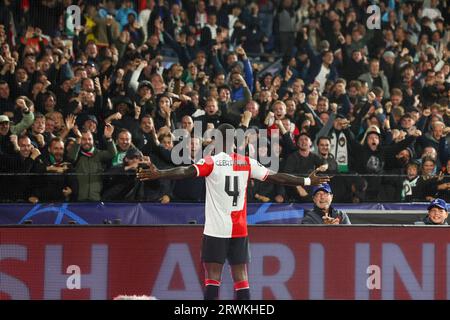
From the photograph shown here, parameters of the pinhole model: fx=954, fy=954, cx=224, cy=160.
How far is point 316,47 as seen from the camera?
19.1m

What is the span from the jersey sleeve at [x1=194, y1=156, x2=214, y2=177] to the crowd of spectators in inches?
90.7

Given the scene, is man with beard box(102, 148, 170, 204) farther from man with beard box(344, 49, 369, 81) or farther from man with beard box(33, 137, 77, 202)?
man with beard box(344, 49, 369, 81)

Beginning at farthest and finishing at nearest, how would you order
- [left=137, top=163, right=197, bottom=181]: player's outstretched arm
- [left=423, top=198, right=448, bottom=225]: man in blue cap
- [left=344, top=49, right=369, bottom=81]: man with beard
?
1. [left=344, top=49, right=369, bottom=81]: man with beard
2. [left=423, top=198, right=448, bottom=225]: man in blue cap
3. [left=137, top=163, right=197, bottom=181]: player's outstretched arm

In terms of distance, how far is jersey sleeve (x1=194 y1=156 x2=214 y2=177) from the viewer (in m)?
9.66

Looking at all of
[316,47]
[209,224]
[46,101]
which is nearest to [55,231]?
[209,224]

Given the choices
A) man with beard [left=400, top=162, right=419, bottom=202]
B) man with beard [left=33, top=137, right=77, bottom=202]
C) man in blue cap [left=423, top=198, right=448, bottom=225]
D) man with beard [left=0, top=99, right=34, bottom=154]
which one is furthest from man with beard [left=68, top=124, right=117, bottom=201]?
man in blue cap [left=423, top=198, right=448, bottom=225]

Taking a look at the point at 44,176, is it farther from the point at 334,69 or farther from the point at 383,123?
the point at 334,69

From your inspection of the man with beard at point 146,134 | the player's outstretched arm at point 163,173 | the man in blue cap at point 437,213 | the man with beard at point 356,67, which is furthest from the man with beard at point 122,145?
the man with beard at point 356,67

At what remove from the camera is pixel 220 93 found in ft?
48.0

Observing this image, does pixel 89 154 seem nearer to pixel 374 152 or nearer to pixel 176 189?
pixel 176 189

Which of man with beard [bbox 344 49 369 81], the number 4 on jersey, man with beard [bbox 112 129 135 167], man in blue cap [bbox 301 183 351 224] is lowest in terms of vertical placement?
man in blue cap [bbox 301 183 351 224]

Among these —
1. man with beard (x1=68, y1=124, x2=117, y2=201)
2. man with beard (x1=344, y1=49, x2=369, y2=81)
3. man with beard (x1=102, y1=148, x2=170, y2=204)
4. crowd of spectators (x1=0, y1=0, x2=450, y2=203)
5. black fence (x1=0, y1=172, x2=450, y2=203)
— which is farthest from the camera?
man with beard (x1=344, y1=49, x2=369, y2=81)

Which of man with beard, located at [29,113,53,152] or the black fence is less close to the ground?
man with beard, located at [29,113,53,152]

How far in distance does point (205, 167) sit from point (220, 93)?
5075mm
